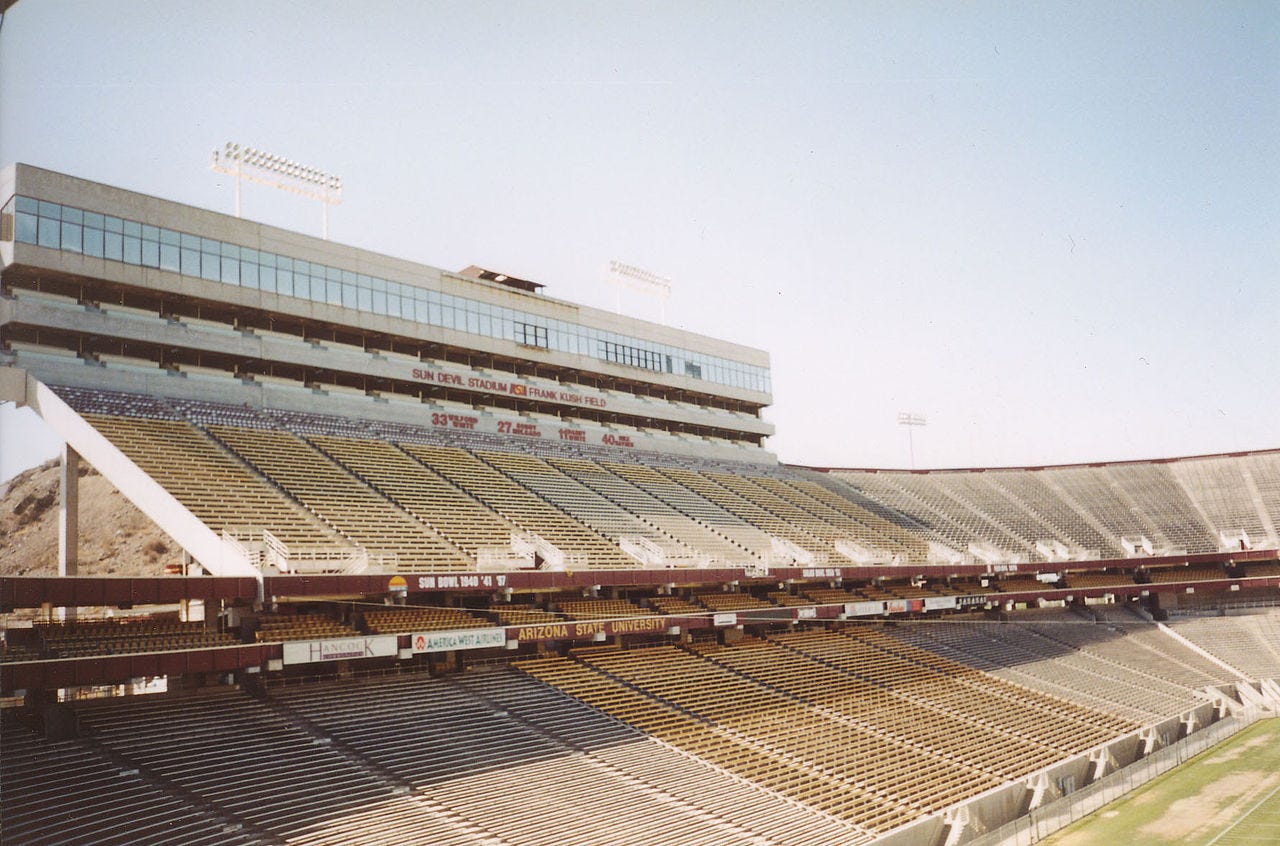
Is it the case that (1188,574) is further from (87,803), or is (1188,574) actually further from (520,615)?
(87,803)

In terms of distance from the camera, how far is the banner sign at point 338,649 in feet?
84.1

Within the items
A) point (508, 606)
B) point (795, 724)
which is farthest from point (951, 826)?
point (508, 606)

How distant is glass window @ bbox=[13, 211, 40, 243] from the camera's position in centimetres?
3444

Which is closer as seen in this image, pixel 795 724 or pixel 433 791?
pixel 433 791

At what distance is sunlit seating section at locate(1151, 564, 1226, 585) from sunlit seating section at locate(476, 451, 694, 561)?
3775 centimetres

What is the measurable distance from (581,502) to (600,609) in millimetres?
8933

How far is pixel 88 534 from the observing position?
67875 mm

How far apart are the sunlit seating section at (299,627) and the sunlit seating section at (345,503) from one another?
242cm

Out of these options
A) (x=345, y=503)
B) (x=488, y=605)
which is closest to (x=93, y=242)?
(x=345, y=503)

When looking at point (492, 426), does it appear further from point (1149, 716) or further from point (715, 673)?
point (1149, 716)

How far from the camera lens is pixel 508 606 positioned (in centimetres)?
3506

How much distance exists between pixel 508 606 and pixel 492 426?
657 inches

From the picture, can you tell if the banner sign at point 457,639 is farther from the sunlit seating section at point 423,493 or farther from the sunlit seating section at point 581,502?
the sunlit seating section at point 581,502

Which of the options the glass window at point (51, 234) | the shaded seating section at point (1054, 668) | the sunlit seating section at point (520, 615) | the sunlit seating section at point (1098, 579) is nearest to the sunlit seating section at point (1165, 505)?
the sunlit seating section at point (1098, 579)
